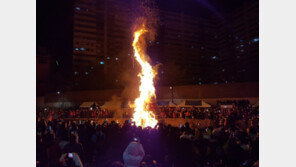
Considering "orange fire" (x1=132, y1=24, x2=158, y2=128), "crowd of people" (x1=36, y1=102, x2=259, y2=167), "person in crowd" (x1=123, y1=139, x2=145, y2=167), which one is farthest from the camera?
"orange fire" (x1=132, y1=24, x2=158, y2=128)

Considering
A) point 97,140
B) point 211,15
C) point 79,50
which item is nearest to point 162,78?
point 97,140

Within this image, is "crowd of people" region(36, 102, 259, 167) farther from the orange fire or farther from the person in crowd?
the orange fire

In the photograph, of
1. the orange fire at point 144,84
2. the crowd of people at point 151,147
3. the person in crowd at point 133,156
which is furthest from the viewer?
the orange fire at point 144,84

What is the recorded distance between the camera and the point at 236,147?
5.88 metres

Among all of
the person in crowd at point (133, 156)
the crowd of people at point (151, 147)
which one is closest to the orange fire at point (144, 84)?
the crowd of people at point (151, 147)

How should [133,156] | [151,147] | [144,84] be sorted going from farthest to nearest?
[144,84], [151,147], [133,156]

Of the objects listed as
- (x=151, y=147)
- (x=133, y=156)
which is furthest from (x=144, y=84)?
(x=133, y=156)

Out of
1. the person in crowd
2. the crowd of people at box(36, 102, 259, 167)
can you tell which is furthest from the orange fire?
the person in crowd

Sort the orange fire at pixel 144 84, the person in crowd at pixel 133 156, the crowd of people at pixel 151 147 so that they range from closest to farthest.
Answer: the person in crowd at pixel 133 156, the crowd of people at pixel 151 147, the orange fire at pixel 144 84

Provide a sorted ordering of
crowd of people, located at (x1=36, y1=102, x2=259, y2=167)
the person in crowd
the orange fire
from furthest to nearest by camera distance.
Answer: the orange fire, crowd of people, located at (x1=36, y1=102, x2=259, y2=167), the person in crowd

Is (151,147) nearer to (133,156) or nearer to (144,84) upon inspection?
(133,156)

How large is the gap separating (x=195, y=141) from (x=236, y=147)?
1.19m

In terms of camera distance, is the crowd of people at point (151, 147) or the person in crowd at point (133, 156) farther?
the crowd of people at point (151, 147)

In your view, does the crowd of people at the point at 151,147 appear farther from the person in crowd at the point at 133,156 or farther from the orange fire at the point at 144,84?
the orange fire at the point at 144,84
